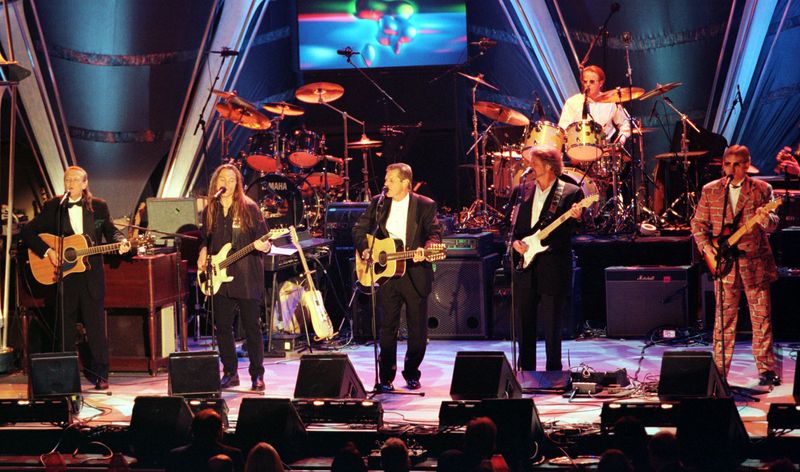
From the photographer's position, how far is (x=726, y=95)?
46.9ft

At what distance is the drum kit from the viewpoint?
13180mm

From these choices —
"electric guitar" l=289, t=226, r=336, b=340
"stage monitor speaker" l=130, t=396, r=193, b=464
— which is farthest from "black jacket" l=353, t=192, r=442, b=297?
"stage monitor speaker" l=130, t=396, r=193, b=464

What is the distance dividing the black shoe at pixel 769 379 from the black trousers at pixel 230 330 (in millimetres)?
4295

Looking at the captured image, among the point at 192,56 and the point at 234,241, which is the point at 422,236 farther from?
the point at 192,56

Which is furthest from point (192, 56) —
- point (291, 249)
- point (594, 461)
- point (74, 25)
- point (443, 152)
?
point (594, 461)

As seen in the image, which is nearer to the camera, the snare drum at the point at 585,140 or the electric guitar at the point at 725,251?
the electric guitar at the point at 725,251

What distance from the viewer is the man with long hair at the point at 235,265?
8914 mm

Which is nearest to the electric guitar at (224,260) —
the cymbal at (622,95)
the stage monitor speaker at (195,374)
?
the stage monitor speaker at (195,374)

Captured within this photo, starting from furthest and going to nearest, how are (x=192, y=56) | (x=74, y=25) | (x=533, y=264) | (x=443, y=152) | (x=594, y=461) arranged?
1. (x=443, y=152)
2. (x=192, y=56)
3. (x=74, y=25)
4. (x=533, y=264)
5. (x=594, y=461)

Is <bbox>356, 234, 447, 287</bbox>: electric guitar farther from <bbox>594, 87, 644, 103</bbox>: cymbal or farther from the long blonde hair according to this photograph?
<bbox>594, 87, 644, 103</bbox>: cymbal

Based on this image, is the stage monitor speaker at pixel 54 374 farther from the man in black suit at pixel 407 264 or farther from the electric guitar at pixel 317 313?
the electric guitar at pixel 317 313

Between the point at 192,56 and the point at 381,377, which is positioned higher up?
the point at 192,56

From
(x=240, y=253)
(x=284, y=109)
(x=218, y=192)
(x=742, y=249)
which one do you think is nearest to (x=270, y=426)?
(x=240, y=253)

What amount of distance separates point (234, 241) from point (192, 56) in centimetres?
716
